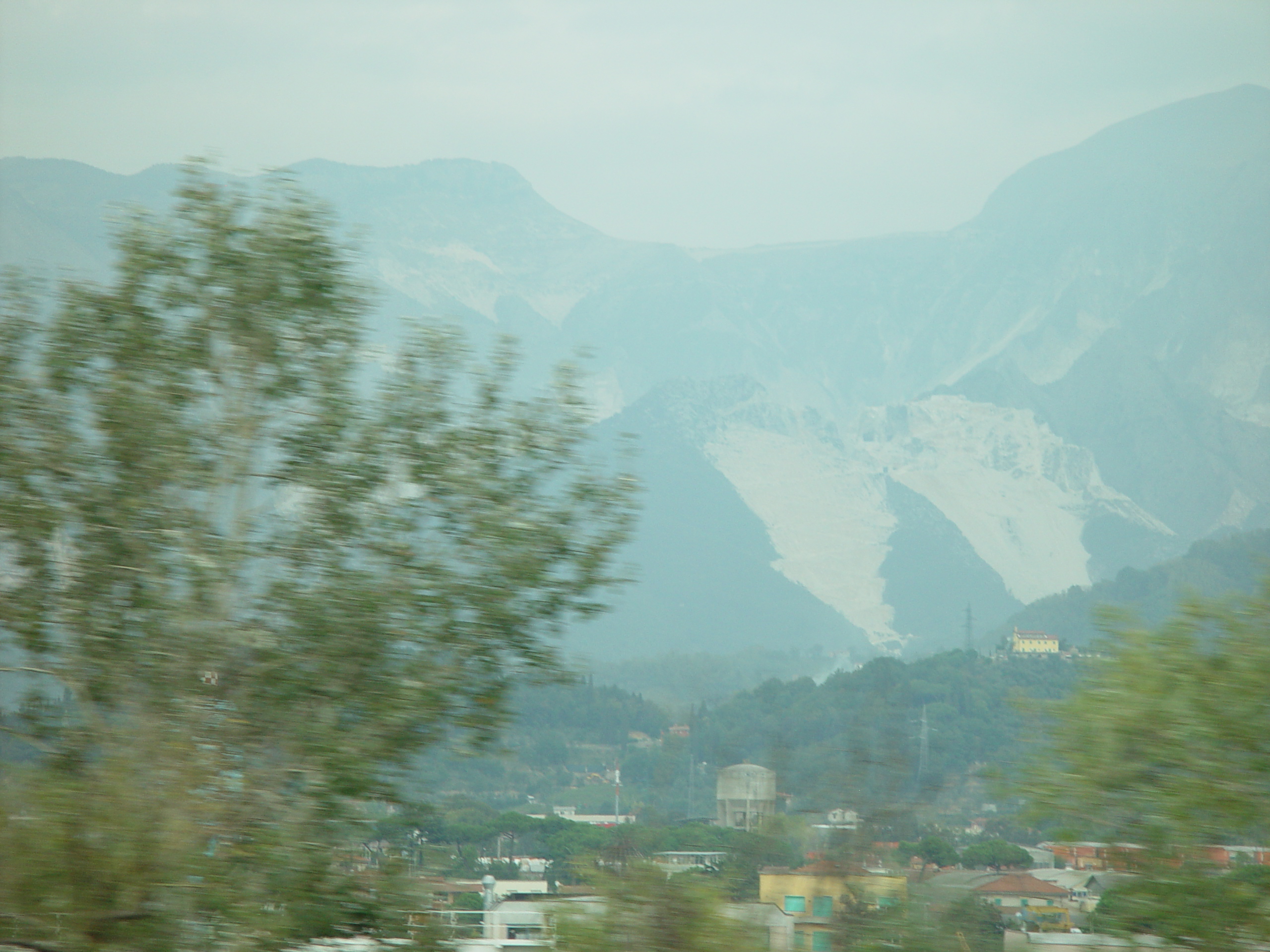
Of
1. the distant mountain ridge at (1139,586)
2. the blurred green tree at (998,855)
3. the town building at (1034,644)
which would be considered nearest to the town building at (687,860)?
the blurred green tree at (998,855)

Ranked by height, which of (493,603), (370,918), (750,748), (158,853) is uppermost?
(493,603)

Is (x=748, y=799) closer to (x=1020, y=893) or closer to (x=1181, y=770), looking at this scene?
(x=1020, y=893)

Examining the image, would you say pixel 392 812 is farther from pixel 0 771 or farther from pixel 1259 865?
pixel 1259 865

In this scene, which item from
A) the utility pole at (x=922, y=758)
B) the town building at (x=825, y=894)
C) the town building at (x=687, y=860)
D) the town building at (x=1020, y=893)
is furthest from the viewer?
the town building at (x=1020, y=893)

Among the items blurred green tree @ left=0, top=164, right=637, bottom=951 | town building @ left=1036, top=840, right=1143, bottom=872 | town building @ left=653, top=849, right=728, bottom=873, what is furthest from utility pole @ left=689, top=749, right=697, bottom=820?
town building @ left=1036, top=840, right=1143, bottom=872

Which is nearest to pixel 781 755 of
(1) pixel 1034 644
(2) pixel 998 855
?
(2) pixel 998 855

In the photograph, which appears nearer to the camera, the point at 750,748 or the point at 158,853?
the point at 158,853

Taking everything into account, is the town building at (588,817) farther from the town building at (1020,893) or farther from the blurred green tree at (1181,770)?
the blurred green tree at (1181,770)

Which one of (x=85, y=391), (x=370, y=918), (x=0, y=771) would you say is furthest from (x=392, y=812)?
(x=85, y=391)
